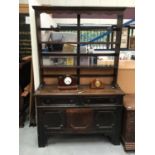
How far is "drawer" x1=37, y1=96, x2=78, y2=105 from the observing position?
2.51 metres

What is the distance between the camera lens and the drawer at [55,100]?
8.23ft

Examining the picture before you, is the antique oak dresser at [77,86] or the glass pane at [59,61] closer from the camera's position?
the antique oak dresser at [77,86]

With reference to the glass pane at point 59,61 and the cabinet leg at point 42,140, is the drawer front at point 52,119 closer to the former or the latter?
the cabinet leg at point 42,140

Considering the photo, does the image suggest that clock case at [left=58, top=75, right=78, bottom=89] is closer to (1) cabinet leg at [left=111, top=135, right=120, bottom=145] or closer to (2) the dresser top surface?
(2) the dresser top surface

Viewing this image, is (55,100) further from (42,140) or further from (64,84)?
(42,140)

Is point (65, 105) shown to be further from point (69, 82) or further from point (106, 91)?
point (106, 91)

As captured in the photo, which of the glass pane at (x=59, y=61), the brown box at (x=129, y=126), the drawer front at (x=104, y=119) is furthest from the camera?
the glass pane at (x=59, y=61)

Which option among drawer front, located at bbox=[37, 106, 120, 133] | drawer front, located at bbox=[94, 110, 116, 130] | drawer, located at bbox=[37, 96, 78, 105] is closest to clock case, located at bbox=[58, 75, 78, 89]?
drawer, located at bbox=[37, 96, 78, 105]

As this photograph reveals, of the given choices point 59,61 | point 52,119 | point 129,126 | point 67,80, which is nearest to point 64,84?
point 67,80

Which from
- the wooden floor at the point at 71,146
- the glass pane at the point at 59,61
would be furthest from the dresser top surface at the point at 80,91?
the wooden floor at the point at 71,146

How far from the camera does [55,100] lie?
2.53m

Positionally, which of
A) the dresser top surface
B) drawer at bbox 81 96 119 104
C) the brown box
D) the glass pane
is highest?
the glass pane
